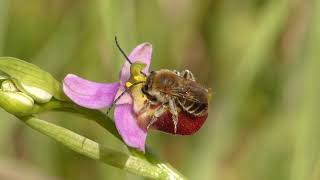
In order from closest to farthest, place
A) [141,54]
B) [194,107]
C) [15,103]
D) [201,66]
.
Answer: [15,103], [194,107], [141,54], [201,66]

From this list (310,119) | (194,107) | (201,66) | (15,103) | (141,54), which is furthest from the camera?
(201,66)

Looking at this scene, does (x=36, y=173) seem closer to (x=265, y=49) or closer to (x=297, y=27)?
(x=265, y=49)

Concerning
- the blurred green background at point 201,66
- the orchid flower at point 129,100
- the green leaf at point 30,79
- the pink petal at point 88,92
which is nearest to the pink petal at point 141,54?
the orchid flower at point 129,100

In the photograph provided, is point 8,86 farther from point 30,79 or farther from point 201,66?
point 201,66

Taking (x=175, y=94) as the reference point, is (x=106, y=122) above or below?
below

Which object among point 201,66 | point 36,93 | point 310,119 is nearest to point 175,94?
point 36,93

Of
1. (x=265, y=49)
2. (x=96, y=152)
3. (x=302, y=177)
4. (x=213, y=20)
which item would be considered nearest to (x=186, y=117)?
(x=96, y=152)

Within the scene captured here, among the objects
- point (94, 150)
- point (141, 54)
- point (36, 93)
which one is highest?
point (141, 54)
